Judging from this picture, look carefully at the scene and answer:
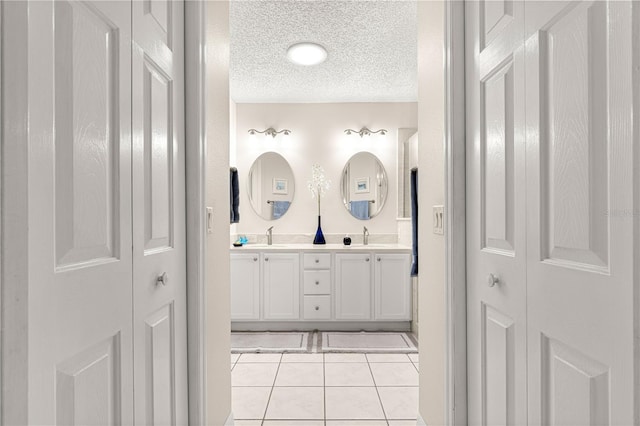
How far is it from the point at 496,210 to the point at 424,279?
26.1 inches

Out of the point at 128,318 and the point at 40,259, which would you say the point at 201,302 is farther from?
the point at 40,259

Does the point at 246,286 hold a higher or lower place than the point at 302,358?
higher

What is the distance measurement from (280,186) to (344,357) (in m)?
2.04

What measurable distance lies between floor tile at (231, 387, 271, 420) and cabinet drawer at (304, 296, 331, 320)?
1.36m

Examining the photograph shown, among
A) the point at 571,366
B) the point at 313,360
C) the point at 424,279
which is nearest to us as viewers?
the point at 571,366

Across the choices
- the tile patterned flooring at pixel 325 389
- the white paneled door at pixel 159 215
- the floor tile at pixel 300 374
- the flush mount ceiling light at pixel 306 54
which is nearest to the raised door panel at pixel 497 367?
the tile patterned flooring at pixel 325 389

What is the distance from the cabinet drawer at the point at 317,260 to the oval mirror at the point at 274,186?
787 millimetres

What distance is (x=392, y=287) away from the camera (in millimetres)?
3852

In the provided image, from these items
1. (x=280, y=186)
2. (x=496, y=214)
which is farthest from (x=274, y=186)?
(x=496, y=214)

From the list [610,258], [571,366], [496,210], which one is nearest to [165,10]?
[496,210]

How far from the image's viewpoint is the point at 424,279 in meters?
1.81

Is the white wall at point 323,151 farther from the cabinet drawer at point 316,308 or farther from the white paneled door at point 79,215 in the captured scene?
the white paneled door at point 79,215

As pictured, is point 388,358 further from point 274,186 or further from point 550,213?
point 550,213

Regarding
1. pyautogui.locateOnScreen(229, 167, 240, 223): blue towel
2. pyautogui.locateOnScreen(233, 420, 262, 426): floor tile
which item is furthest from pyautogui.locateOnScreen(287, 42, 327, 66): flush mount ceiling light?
pyautogui.locateOnScreen(233, 420, 262, 426): floor tile
